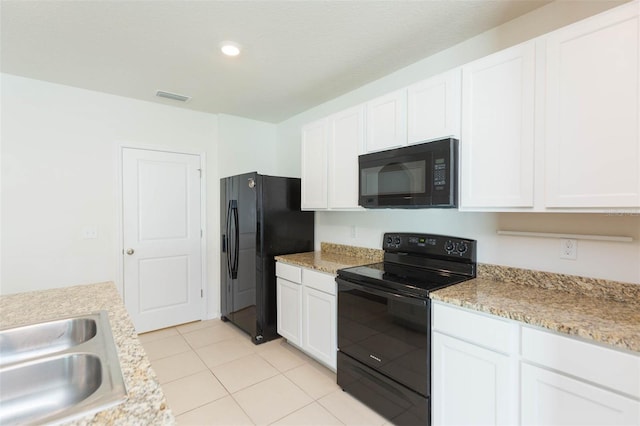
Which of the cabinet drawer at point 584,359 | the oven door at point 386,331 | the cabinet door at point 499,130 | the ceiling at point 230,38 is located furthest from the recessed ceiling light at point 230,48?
the cabinet drawer at point 584,359

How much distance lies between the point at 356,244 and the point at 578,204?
1818mm

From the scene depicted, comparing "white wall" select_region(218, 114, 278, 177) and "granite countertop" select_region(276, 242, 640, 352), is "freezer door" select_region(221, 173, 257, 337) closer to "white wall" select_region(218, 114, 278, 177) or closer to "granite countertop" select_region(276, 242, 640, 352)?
"white wall" select_region(218, 114, 278, 177)

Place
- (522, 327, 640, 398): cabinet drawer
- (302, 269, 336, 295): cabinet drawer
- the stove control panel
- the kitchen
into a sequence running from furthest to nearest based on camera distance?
1. (302, 269, 336, 295): cabinet drawer
2. the stove control panel
3. the kitchen
4. (522, 327, 640, 398): cabinet drawer

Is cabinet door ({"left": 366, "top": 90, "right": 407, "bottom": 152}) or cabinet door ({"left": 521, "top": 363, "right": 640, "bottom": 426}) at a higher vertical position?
cabinet door ({"left": 366, "top": 90, "right": 407, "bottom": 152})

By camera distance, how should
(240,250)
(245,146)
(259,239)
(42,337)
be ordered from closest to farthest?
(42,337), (259,239), (240,250), (245,146)

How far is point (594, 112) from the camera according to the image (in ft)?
4.49

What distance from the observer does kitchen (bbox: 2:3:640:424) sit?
6.44ft

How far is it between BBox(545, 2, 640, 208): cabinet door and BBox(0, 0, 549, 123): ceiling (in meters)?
0.58

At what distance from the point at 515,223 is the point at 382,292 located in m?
0.92

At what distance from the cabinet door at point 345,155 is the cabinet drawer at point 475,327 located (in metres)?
1.12

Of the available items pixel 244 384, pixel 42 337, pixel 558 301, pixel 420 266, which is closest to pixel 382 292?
pixel 420 266

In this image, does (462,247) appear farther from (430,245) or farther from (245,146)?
(245,146)

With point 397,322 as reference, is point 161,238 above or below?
above

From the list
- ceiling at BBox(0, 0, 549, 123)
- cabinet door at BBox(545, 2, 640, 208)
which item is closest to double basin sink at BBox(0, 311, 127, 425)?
ceiling at BBox(0, 0, 549, 123)
